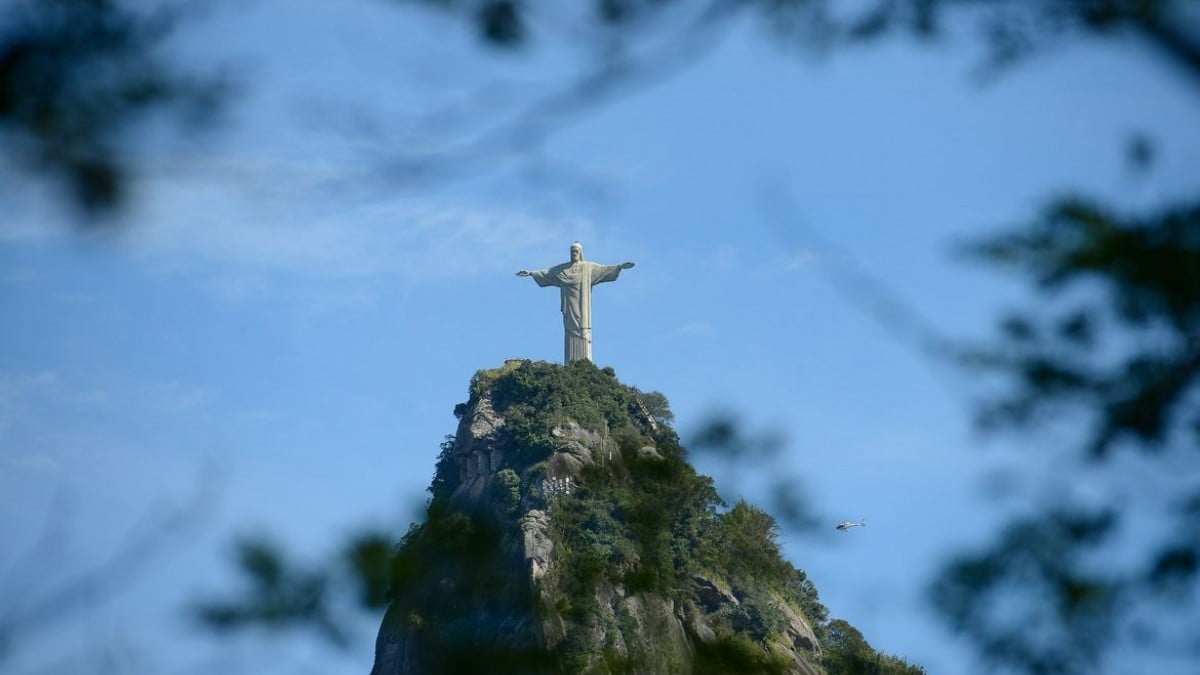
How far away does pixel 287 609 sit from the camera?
627cm

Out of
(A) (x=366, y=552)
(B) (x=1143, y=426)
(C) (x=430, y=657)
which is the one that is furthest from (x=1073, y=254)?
(C) (x=430, y=657)

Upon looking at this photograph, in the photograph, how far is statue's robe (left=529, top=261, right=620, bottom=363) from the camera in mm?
33594

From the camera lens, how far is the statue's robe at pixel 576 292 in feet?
110

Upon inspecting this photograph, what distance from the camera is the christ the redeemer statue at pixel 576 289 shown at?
33.6 m

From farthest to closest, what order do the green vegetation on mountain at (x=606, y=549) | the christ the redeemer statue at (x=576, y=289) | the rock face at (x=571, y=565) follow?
the christ the redeemer statue at (x=576, y=289), the green vegetation on mountain at (x=606, y=549), the rock face at (x=571, y=565)

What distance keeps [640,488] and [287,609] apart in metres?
3.55

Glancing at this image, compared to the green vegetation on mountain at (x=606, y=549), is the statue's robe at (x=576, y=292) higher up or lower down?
higher up

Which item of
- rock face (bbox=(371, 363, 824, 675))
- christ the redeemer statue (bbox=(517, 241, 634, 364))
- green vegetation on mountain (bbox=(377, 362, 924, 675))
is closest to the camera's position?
rock face (bbox=(371, 363, 824, 675))

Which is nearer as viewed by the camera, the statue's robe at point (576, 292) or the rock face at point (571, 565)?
the rock face at point (571, 565)

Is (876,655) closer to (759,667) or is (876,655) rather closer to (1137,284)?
(759,667)

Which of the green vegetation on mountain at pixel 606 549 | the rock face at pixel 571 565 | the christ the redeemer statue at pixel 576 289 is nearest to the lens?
the rock face at pixel 571 565

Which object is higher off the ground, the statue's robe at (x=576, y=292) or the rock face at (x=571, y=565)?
the statue's robe at (x=576, y=292)

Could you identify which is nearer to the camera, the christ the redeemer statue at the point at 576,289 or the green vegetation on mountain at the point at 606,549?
the green vegetation on mountain at the point at 606,549

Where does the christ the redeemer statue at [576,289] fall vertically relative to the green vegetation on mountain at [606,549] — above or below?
above
